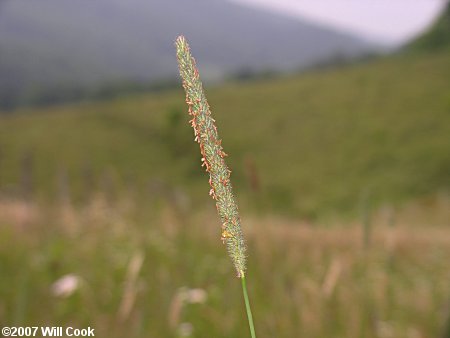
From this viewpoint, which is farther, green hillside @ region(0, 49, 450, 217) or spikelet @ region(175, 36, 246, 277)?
green hillside @ region(0, 49, 450, 217)

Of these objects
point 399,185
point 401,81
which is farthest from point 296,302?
point 401,81

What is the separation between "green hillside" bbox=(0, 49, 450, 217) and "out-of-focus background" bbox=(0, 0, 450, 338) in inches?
12.0

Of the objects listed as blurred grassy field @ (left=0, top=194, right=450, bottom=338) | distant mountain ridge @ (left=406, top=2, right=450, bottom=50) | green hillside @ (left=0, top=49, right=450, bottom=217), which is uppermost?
distant mountain ridge @ (left=406, top=2, right=450, bottom=50)

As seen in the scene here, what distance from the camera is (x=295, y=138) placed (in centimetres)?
7775

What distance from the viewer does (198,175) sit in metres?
73.2

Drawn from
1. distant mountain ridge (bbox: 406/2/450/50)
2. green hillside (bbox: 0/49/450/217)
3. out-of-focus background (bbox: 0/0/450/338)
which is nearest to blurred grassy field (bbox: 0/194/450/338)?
out-of-focus background (bbox: 0/0/450/338)

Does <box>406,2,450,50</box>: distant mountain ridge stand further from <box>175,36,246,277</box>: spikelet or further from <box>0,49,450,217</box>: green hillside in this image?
<box>175,36,246,277</box>: spikelet

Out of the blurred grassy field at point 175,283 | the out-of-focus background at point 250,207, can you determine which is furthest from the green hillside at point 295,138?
the blurred grassy field at point 175,283

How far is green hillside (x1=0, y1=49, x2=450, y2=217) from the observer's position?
2443 inches

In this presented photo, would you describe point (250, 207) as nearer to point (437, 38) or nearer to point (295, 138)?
point (295, 138)

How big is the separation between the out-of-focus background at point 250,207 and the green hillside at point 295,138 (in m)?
0.30

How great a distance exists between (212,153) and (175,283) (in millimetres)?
3529

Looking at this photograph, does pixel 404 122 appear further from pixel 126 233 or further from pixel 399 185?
pixel 126 233

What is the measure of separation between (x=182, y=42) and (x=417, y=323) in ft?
10.6
